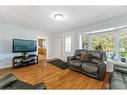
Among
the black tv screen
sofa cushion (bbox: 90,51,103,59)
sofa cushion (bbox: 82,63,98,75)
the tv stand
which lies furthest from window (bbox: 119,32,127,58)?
the black tv screen

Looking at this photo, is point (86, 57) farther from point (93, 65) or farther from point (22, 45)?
point (22, 45)

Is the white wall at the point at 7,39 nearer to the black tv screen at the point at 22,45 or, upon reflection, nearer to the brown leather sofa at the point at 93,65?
the black tv screen at the point at 22,45

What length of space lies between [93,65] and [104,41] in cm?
173

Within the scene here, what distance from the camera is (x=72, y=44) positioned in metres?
5.76

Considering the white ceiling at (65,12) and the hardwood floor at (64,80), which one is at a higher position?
the white ceiling at (65,12)

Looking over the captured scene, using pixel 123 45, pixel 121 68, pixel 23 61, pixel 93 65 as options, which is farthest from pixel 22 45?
pixel 123 45

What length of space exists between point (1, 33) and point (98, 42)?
4.77 m

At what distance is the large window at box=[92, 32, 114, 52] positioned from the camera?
4.06 m

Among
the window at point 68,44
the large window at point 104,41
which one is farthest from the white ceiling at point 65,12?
the window at point 68,44

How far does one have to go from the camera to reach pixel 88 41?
16.6 feet

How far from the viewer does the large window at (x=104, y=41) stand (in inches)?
160

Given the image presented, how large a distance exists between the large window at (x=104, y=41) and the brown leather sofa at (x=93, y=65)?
2.37 ft
